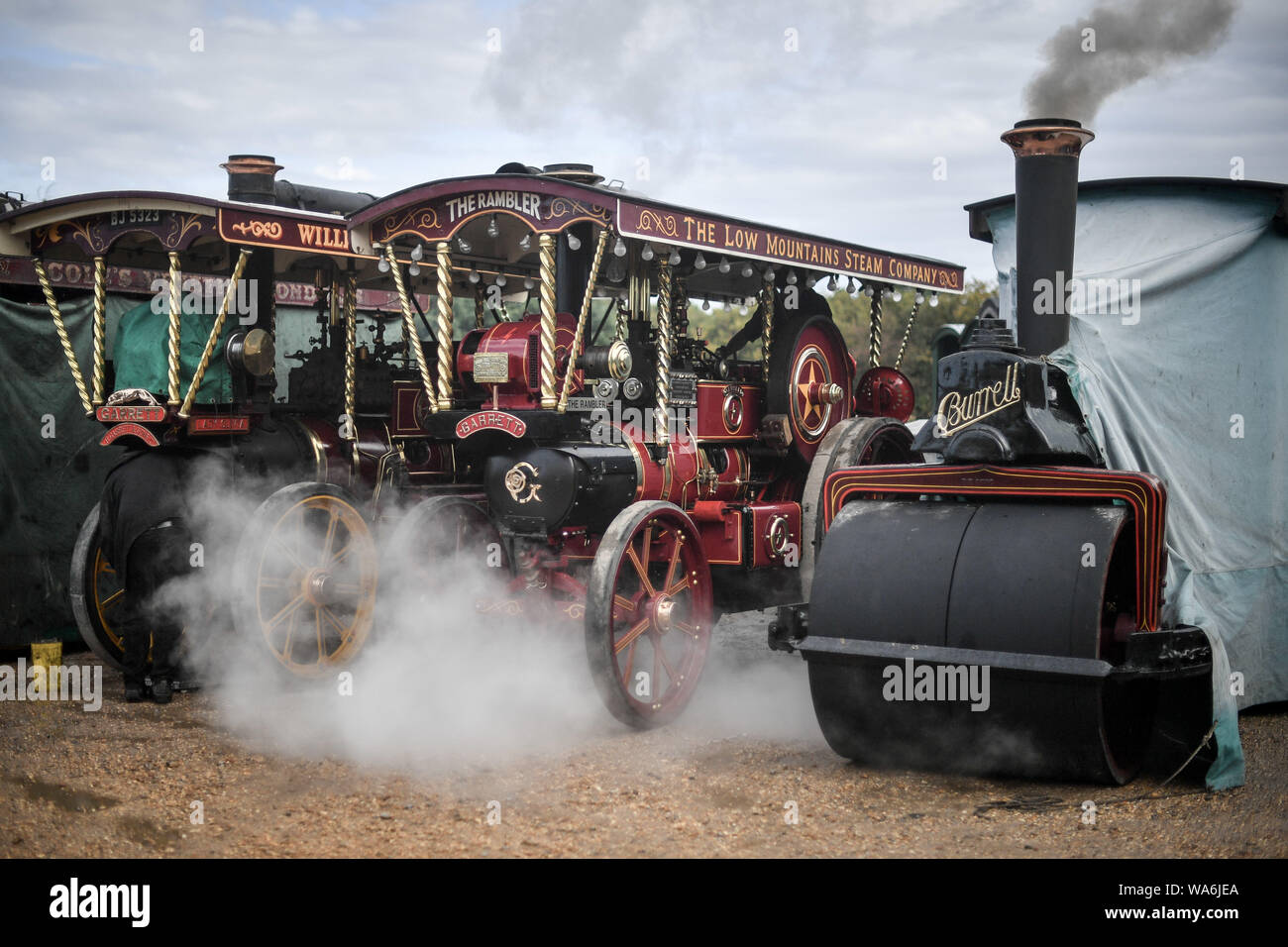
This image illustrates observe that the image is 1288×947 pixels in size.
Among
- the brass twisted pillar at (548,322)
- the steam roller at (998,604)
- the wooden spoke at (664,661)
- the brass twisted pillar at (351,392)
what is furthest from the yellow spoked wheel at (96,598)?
the steam roller at (998,604)

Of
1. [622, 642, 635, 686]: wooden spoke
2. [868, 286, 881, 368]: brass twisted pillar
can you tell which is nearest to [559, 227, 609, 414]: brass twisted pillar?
[622, 642, 635, 686]: wooden spoke

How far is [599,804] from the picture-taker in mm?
5176

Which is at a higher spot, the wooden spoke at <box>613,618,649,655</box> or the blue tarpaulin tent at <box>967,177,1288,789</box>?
the blue tarpaulin tent at <box>967,177,1288,789</box>

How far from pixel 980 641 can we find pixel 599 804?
1.60m

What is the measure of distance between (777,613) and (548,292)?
199 cm

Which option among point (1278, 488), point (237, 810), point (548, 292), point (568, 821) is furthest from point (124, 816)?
point (1278, 488)

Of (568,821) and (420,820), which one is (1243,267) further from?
(420,820)

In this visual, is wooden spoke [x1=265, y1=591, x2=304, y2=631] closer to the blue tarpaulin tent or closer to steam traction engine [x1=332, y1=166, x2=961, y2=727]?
steam traction engine [x1=332, y1=166, x2=961, y2=727]

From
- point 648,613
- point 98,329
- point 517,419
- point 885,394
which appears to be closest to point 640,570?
point 648,613

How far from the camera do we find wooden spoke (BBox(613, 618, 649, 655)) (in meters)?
6.25

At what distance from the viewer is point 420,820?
4961 millimetres

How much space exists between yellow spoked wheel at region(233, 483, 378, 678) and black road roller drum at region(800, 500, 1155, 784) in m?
2.84

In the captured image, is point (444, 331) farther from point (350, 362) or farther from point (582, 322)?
point (350, 362)

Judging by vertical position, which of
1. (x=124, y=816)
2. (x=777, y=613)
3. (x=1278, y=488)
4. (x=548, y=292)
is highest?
(x=548, y=292)
